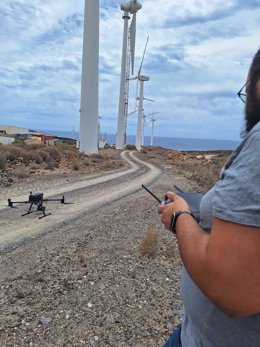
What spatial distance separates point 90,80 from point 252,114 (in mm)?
34673

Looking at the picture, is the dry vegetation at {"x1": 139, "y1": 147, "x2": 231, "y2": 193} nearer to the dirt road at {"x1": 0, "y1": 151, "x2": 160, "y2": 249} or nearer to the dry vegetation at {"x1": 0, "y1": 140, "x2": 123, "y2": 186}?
the dirt road at {"x1": 0, "y1": 151, "x2": 160, "y2": 249}

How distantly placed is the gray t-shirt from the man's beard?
10 centimetres

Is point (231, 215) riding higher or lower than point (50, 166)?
higher

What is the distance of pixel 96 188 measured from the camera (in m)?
14.8

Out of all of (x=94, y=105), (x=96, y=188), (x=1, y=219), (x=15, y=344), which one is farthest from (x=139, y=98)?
(x=15, y=344)

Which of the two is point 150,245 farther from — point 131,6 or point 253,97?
point 131,6

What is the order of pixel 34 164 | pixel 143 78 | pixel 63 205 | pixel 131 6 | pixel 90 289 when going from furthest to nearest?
1. pixel 143 78
2. pixel 131 6
3. pixel 34 164
4. pixel 63 205
5. pixel 90 289

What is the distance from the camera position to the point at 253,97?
1.32m

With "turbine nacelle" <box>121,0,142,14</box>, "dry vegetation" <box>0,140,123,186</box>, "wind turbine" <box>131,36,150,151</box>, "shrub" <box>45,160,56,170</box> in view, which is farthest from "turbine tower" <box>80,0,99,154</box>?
"wind turbine" <box>131,36,150,151</box>

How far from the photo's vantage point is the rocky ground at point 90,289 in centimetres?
365

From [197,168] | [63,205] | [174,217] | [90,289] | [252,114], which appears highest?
[252,114]

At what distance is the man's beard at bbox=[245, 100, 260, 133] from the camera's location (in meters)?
1.32

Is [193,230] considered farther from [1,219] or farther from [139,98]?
[139,98]

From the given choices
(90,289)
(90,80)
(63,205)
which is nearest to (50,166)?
(63,205)
